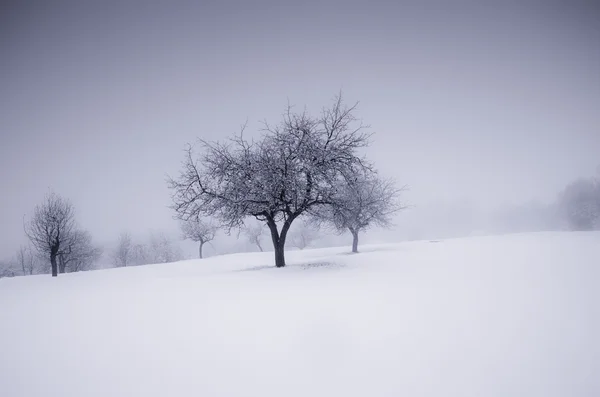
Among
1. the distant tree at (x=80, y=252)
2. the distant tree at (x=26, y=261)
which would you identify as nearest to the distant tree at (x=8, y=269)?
the distant tree at (x=26, y=261)

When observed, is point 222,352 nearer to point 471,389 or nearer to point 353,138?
point 471,389

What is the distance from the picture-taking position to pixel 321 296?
766cm

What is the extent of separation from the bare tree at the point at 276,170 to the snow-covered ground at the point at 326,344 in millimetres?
7375

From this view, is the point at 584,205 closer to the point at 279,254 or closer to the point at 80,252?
the point at 279,254

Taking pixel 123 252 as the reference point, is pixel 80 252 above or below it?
above

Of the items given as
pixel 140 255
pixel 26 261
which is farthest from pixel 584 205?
pixel 26 261

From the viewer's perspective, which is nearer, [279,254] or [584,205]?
[279,254]

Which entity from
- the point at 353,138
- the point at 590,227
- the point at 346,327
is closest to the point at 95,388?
the point at 346,327

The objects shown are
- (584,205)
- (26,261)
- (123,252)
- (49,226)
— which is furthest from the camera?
(26,261)

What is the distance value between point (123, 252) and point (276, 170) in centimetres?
5759

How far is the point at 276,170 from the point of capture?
14.3m

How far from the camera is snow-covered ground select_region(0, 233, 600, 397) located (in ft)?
11.7

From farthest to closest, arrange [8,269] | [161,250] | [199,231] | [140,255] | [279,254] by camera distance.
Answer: [161,250], [140,255], [8,269], [199,231], [279,254]

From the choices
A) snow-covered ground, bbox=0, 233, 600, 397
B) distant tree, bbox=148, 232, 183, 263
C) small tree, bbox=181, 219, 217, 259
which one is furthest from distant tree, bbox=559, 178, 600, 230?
distant tree, bbox=148, 232, 183, 263
